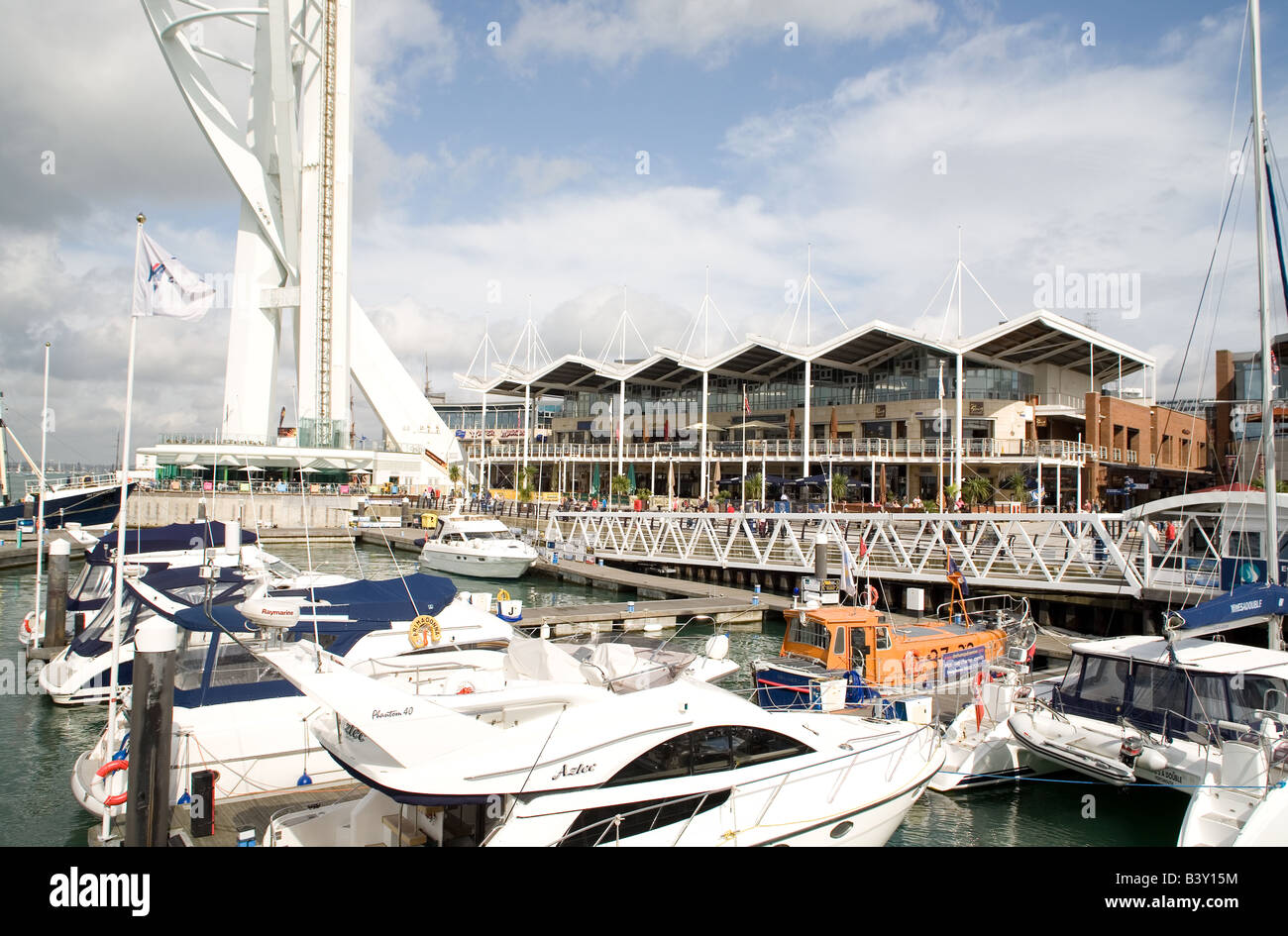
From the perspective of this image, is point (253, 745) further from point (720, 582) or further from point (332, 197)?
point (332, 197)

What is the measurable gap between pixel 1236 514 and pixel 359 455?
58824 mm

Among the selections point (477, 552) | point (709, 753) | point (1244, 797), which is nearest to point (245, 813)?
point (709, 753)

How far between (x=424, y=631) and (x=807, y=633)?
6.44 metres

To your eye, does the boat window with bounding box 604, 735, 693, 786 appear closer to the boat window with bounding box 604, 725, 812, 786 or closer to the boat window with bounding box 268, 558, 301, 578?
the boat window with bounding box 604, 725, 812, 786

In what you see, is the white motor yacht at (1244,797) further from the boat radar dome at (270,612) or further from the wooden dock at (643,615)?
the wooden dock at (643,615)

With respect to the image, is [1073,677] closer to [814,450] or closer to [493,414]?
[814,450]

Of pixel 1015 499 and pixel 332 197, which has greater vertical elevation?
pixel 332 197

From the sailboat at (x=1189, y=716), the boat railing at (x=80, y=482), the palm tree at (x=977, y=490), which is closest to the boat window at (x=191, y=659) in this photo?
the sailboat at (x=1189, y=716)

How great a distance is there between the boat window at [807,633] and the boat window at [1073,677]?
141 inches

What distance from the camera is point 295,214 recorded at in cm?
6469

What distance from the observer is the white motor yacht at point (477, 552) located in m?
35.6

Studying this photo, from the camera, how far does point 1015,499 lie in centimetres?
4166
